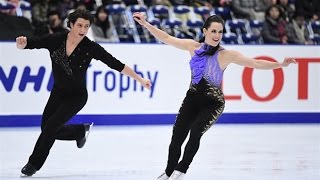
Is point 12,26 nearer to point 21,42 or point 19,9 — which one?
point 19,9

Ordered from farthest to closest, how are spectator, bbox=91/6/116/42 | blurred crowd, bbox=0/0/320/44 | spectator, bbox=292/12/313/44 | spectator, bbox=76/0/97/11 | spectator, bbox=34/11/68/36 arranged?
spectator, bbox=292/12/313/44
spectator, bbox=76/0/97/11
spectator, bbox=91/6/116/42
blurred crowd, bbox=0/0/320/44
spectator, bbox=34/11/68/36

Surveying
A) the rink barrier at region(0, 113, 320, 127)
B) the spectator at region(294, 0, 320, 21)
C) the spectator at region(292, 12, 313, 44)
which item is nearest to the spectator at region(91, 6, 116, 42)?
the rink barrier at region(0, 113, 320, 127)

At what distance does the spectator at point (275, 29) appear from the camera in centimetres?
1422

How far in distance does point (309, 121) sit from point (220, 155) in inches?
190

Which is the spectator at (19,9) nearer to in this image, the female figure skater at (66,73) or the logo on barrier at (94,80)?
the logo on barrier at (94,80)

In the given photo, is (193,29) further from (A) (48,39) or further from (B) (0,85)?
(A) (48,39)

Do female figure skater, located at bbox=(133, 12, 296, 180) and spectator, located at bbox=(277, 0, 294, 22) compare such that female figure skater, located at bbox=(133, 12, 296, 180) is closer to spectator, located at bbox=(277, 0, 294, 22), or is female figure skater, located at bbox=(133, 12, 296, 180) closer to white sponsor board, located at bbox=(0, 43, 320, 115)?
white sponsor board, located at bbox=(0, 43, 320, 115)

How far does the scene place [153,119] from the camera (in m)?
12.4

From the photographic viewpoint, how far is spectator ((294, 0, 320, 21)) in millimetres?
15883

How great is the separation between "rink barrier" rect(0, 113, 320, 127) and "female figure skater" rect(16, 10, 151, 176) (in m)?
4.69

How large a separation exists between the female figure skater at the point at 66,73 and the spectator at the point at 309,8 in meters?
9.52

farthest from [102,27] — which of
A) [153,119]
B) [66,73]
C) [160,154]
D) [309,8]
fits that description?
[66,73]

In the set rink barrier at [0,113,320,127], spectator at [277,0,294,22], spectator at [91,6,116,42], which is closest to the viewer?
rink barrier at [0,113,320,127]

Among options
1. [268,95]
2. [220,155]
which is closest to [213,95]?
[220,155]
